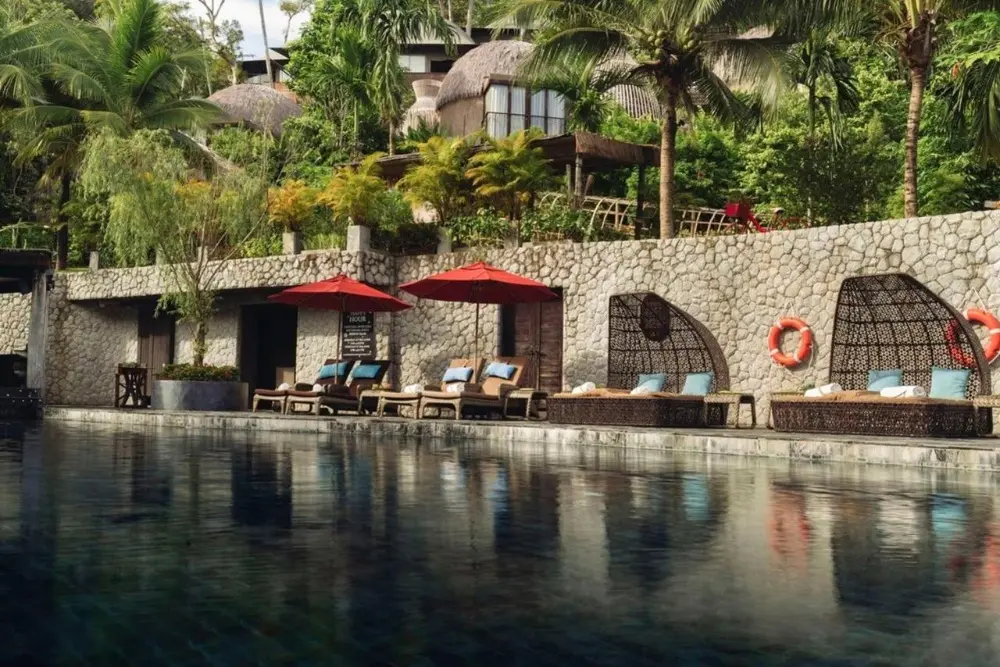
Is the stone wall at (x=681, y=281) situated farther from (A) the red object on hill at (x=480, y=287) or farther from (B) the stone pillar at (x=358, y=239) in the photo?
(A) the red object on hill at (x=480, y=287)

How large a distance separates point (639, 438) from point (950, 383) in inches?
178

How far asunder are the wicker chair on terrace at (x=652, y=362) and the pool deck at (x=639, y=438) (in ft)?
3.62

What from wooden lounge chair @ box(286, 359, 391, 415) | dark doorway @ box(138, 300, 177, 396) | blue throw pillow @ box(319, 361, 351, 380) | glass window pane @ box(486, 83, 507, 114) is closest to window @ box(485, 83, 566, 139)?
glass window pane @ box(486, 83, 507, 114)

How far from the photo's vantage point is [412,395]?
18953mm

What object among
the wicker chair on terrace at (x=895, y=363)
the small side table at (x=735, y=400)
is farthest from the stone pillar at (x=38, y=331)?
the wicker chair on terrace at (x=895, y=363)

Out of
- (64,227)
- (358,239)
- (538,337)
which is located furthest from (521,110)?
(538,337)

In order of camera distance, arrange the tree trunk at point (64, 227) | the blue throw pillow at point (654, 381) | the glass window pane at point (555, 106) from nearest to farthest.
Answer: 1. the blue throw pillow at point (654, 381)
2. the tree trunk at point (64, 227)
3. the glass window pane at point (555, 106)

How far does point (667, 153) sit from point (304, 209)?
30.2ft

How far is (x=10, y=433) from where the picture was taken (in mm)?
15664

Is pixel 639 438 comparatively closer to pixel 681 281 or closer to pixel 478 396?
pixel 478 396

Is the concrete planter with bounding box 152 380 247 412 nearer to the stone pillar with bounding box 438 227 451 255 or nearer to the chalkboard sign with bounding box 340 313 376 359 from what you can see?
the chalkboard sign with bounding box 340 313 376 359

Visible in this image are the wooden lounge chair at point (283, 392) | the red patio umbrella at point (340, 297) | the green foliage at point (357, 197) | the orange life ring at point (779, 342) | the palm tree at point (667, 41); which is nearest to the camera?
the orange life ring at point (779, 342)

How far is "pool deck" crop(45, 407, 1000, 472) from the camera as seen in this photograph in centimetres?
1202

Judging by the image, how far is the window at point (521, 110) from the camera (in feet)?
130
